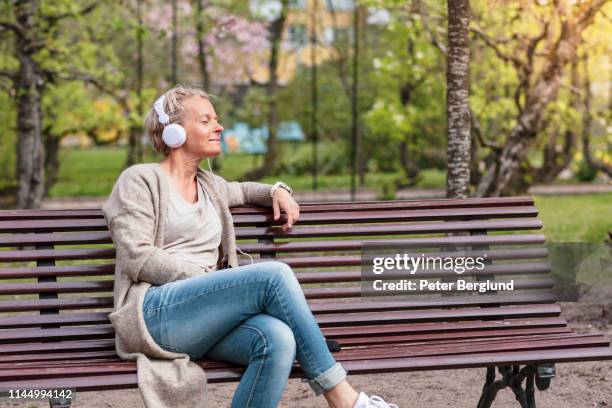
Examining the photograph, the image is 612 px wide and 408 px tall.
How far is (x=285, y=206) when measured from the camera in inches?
167

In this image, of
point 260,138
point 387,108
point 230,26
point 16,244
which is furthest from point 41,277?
point 260,138

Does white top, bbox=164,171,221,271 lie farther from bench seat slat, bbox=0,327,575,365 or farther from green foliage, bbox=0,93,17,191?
green foliage, bbox=0,93,17,191

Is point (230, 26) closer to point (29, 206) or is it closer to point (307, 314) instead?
point (29, 206)

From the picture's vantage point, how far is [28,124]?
10.1 meters

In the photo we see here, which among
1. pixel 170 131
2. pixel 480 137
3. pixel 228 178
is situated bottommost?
pixel 228 178

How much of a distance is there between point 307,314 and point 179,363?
19.9 inches

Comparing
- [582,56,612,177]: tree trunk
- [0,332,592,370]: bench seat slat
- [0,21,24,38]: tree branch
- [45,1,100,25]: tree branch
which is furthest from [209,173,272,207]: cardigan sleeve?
[582,56,612,177]: tree trunk

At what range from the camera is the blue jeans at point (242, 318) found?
3551 millimetres

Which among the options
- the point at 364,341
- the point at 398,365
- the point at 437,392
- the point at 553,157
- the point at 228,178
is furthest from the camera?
the point at 228,178

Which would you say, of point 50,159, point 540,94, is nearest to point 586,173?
point 50,159

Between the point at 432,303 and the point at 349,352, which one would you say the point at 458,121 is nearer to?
the point at 432,303

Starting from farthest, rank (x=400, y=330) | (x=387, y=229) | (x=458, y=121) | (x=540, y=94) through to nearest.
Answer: (x=540, y=94) < (x=458, y=121) < (x=387, y=229) < (x=400, y=330)

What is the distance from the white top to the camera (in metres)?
3.88

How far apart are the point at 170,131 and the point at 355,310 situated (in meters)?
1.15
